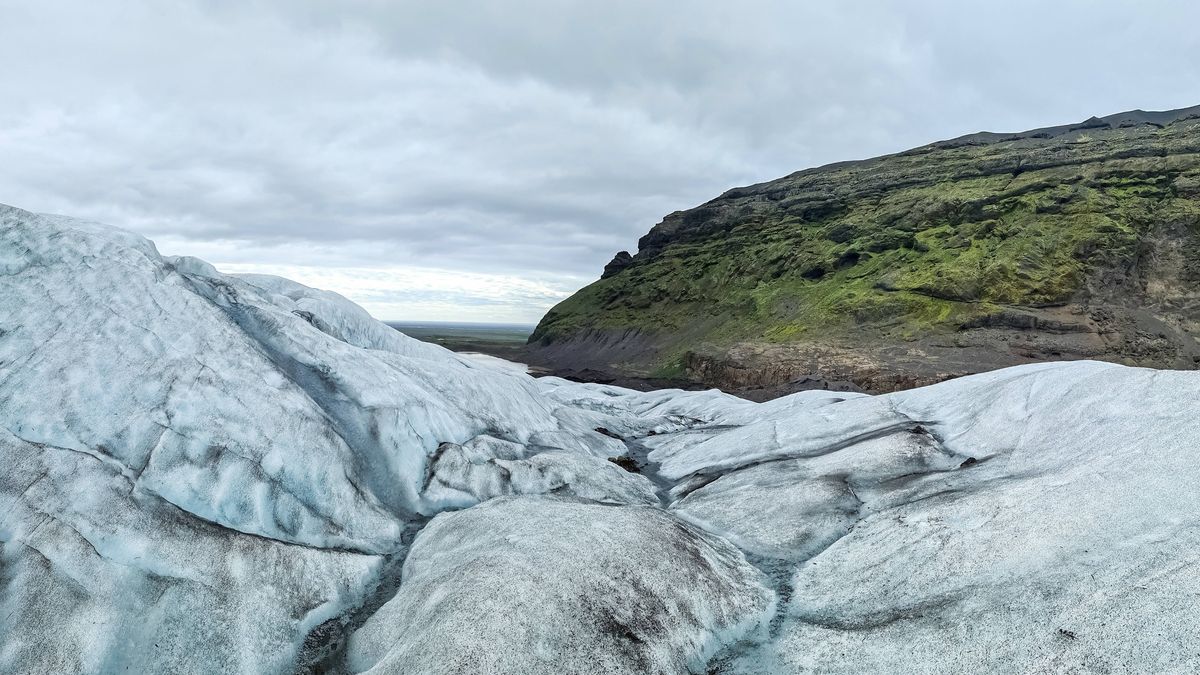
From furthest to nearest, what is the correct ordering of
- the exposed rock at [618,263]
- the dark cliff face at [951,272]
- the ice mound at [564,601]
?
1. the exposed rock at [618,263]
2. the dark cliff face at [951,272]
3. the ice mound at [564,601]

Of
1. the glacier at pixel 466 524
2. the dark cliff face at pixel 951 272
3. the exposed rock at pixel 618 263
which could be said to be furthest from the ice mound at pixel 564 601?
the exposed rock at pixel 618 263

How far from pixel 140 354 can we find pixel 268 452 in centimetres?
506

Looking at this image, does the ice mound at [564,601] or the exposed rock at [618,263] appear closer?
the ice mound at [564,601]

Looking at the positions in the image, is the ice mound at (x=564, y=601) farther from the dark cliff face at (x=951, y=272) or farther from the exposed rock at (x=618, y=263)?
the exposed rock at (x=618, y=263)

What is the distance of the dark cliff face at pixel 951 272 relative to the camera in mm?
72188

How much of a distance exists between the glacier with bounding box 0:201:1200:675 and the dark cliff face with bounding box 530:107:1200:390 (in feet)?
168

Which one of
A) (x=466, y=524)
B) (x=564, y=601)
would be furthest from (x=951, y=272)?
(x=564, y=601)

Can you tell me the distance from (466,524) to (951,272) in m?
84.6

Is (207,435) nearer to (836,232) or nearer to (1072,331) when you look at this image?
(1072,331)

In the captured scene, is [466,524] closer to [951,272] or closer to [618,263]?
[951,272]

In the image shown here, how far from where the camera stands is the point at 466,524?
61.1 ft

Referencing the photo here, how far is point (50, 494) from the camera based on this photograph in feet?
47.4

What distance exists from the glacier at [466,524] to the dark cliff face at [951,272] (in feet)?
168

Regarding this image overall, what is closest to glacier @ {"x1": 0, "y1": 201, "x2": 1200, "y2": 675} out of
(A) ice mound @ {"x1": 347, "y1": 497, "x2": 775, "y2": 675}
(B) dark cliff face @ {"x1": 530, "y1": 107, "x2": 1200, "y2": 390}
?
(A) ice mound @ {"x1": 347, "y1": 497, "x2": 775, "y2": 675}
